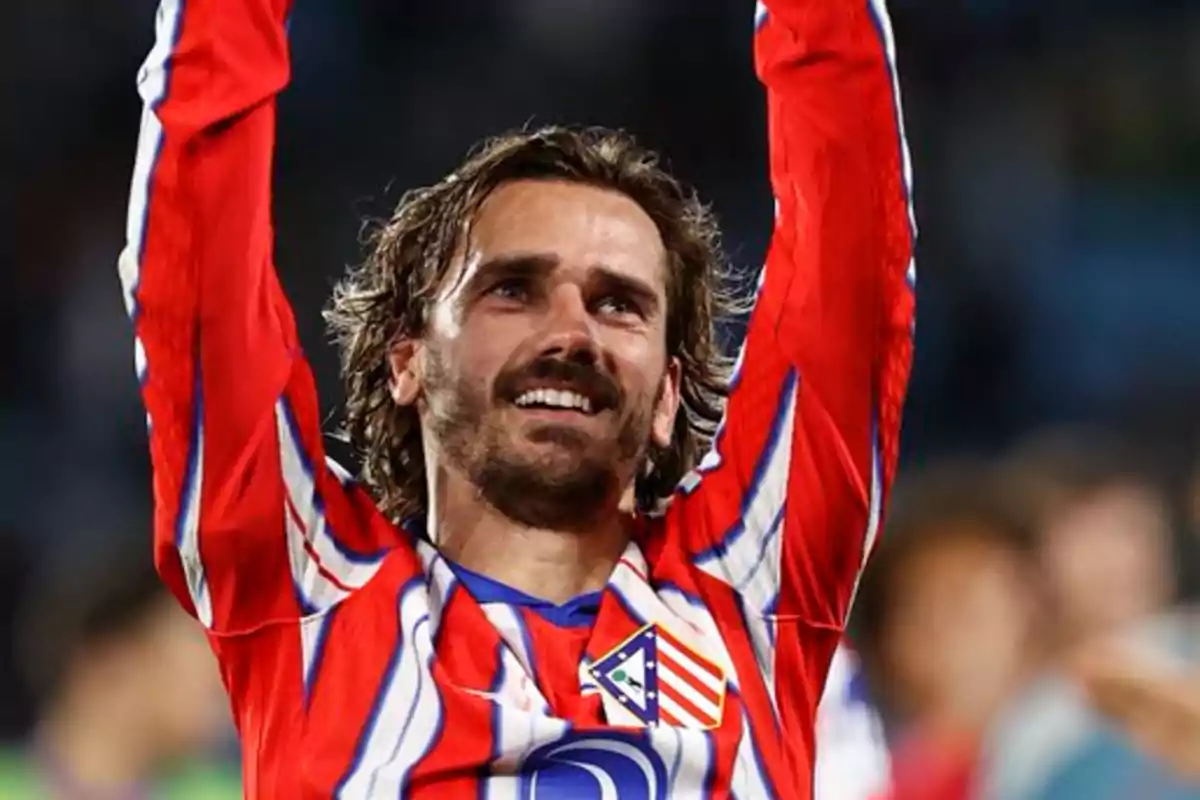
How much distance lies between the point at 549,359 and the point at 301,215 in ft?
11.2

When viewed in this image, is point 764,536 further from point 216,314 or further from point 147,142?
point 147,142

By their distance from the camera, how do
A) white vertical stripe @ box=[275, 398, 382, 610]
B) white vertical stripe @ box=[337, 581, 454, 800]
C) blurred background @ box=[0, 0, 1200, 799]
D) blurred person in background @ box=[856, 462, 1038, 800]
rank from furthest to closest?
blurred background @ box=[0, 0, 1200, 799]
blurred person in background @ box=[856, 462, 1038, 800]
white vertical stripe @ box=[275, 398, 382, 610]
white vertical stripe @ box=[337, 581, 454, 800]

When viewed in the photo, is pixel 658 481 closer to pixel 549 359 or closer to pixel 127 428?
pixel 549 359

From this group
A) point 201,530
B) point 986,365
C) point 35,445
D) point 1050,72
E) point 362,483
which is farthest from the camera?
point 1050,72

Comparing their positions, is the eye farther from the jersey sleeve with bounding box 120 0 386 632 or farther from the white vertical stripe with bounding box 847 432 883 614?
the white vertical stripe with bounding box 847 432 883 614

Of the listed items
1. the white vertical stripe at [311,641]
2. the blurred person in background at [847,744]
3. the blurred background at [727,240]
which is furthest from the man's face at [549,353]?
the blurred background at [727,240]

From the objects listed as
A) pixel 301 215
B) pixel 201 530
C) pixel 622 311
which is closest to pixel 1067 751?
pixel 622 311

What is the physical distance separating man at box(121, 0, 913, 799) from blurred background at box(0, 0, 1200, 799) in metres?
1.62

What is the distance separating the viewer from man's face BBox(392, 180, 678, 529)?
2248mm

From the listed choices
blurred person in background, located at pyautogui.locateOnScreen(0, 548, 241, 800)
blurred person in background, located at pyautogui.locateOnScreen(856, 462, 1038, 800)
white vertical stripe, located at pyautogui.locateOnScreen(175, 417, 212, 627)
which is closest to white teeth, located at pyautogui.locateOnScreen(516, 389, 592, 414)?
white vertical stripe, located at pyautogui.locateOnScreen(175, 417, 212, 627)

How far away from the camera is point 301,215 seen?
5.55m

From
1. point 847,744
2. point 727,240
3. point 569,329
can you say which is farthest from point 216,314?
point 727,240

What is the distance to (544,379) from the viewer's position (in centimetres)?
224

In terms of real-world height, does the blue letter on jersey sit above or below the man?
below
